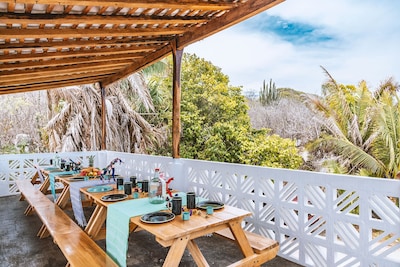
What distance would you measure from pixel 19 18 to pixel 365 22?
1846 centimetres

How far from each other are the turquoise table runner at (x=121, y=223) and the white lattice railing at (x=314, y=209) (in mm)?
1075

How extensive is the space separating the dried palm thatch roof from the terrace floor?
233 cm

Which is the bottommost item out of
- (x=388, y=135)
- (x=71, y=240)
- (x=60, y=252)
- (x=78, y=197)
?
(x=60, y=252)

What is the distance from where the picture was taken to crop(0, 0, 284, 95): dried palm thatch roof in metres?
2.85

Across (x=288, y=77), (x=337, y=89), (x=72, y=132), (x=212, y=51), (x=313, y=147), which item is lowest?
(x=313, y=147)

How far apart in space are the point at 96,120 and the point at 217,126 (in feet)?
13.4

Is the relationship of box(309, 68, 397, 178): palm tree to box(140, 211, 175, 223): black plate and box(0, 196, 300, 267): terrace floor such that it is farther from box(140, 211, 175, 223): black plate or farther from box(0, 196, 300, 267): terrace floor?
box(140, 211, 175, 223): black plate

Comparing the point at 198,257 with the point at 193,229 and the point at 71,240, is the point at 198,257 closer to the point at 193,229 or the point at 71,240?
the point at 193,229

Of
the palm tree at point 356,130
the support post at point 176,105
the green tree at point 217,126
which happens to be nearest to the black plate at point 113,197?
the support post at point 176,105

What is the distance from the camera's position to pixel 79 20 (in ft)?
9.93

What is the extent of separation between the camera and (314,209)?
2781mm

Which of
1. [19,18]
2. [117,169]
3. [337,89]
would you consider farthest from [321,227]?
[337,89]

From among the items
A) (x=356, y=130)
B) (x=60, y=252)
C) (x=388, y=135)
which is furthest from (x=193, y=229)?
(x=356, y=130)

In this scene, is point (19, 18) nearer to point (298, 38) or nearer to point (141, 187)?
point (141, 187)
